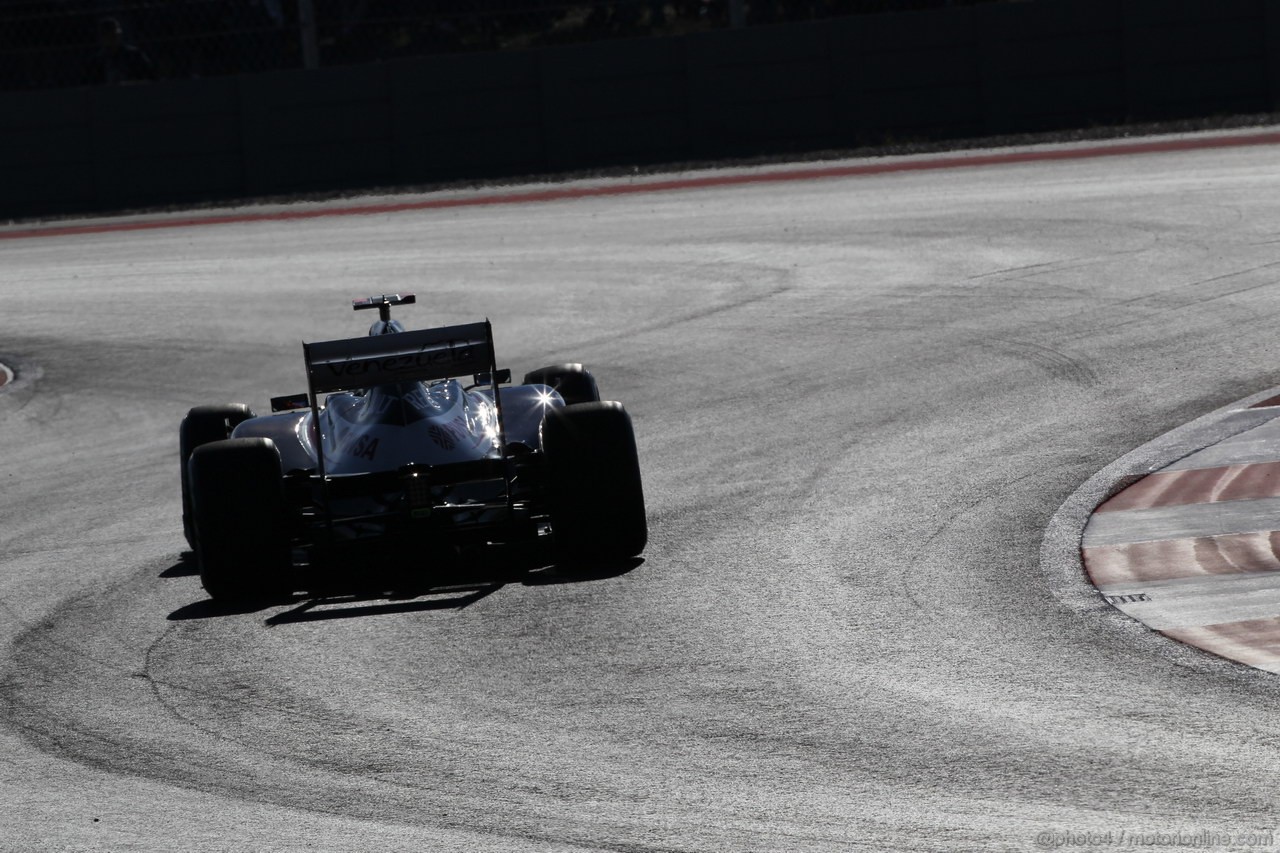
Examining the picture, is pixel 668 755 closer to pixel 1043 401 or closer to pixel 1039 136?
pixel 1043 401

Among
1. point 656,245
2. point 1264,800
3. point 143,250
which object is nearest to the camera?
point 1264,800

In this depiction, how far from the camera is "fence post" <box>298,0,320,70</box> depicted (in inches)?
1019

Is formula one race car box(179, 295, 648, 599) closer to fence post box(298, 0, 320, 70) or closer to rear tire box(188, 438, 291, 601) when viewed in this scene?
rear tire box(188, 438, 291, 601)

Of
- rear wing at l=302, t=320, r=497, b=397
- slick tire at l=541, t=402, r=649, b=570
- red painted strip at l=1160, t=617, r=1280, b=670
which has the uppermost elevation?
rear wing at l=302, t=320, r=497, b=397

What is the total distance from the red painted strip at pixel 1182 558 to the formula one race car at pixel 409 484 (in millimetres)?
2220

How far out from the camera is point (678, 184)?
23609mm

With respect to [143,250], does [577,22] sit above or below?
above

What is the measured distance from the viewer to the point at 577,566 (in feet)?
29.5

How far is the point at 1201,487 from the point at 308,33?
62.1 ft

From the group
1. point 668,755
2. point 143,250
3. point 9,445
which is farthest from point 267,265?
point 668,755

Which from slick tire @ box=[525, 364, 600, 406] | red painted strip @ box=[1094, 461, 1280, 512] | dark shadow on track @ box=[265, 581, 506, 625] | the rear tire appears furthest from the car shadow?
red painted strip @ box=[1094, 461, 1280, 512]

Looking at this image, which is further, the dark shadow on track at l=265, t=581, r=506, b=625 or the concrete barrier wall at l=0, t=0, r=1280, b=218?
the concrete barrier wall at l=0, t=0, r=1280, b=218

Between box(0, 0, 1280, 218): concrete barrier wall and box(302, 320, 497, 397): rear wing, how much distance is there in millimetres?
16352

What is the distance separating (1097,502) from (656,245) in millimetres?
10688
